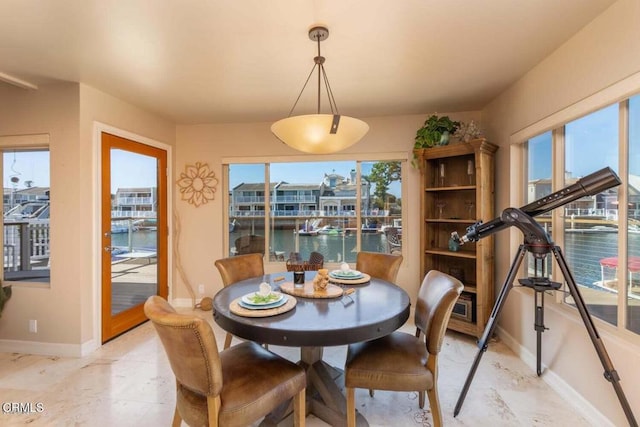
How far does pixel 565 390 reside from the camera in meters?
2.12

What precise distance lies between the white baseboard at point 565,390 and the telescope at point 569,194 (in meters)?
1.19

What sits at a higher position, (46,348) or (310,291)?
(310,291)

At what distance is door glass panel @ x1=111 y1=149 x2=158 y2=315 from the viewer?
10.4 ft

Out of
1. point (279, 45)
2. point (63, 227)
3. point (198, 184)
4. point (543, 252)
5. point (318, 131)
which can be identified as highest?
point (279, 45)

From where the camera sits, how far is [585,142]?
2.10m

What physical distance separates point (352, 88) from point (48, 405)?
339cm

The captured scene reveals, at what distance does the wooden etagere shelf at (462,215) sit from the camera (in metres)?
2.95

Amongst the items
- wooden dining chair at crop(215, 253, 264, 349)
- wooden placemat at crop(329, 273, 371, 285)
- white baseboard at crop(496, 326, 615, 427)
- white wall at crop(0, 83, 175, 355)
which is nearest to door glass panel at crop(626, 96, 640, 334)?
white baseboard at crop(496, 326, 615, 427)

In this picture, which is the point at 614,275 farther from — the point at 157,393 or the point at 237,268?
the point at 157,393

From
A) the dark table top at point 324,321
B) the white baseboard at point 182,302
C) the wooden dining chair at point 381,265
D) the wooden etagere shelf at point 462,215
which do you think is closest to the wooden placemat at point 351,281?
the dark table top at point 324,321

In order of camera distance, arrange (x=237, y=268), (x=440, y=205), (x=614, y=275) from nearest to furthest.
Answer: (x=614, y=275)
(x=237, y=268)
(x=440, y=205)

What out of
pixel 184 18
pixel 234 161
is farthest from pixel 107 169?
pixel 184 18

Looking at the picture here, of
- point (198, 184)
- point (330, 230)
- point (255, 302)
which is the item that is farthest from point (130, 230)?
point (255, 302)

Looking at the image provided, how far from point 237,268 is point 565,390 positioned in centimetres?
261
